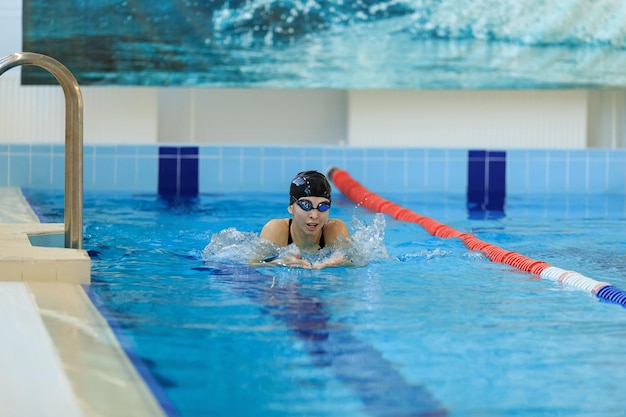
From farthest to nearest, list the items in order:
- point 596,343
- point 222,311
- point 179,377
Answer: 1. point 222,311
2. point 596,343
3. point 179,377

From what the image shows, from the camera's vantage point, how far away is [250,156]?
30.0 feet

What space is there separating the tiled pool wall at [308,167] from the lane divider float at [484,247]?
1.20 ft

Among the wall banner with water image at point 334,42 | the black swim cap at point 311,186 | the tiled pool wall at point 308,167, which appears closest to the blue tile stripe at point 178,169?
the tiled pool wall at point 308,167

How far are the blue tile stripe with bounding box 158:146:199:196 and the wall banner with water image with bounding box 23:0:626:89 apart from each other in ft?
1.95

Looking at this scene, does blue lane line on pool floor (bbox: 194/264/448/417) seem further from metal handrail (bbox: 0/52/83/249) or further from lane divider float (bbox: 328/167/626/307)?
lane divider float (bbox: 328/167/626/307)

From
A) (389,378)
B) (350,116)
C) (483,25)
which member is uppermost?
(483,25)

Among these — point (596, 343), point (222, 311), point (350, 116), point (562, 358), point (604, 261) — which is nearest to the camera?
point (562, 358)

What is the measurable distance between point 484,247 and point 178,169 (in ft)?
14.7

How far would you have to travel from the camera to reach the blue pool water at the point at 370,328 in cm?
233

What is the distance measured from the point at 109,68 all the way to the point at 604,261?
5.34 metres

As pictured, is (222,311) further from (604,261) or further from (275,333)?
(604,261)

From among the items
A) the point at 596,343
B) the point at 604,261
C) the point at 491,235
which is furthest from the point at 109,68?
the point at 596,343

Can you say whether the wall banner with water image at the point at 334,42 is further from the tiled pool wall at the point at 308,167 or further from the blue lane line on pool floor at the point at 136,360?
the blue lane line on pool floor at the point at 136,360

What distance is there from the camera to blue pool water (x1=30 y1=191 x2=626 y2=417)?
233 centimetres
